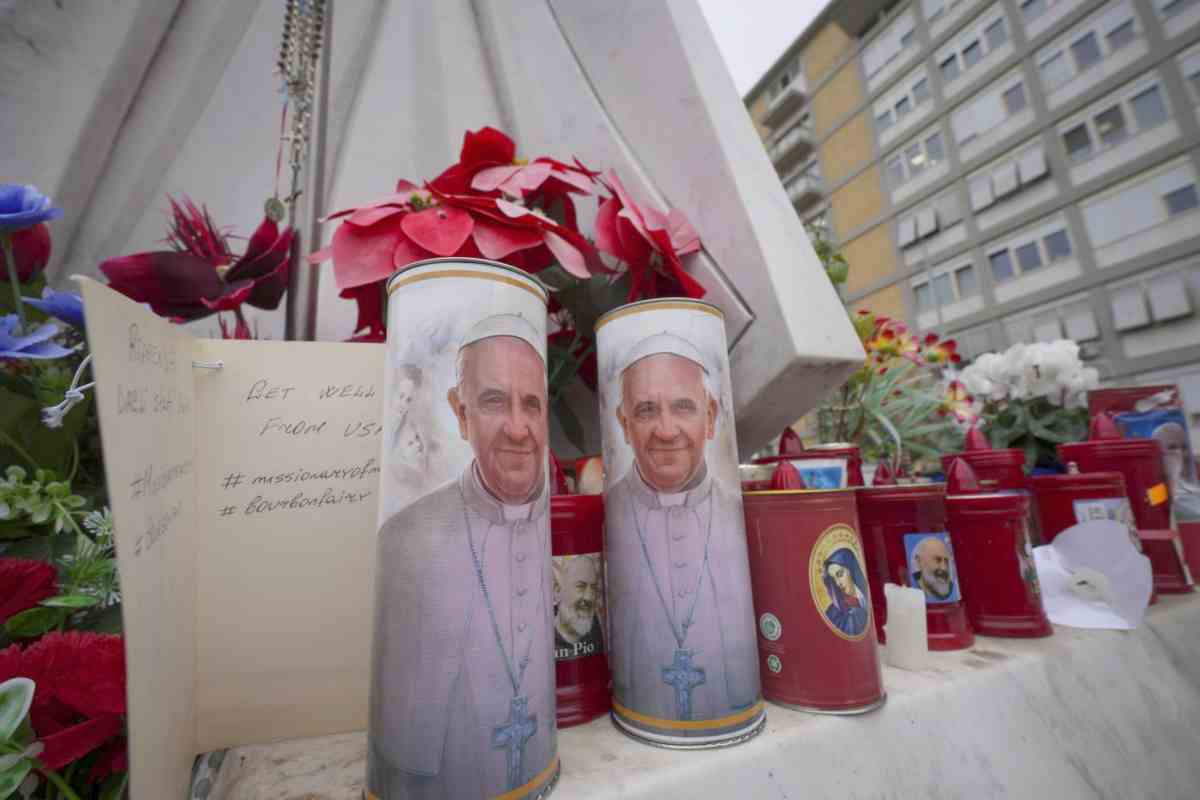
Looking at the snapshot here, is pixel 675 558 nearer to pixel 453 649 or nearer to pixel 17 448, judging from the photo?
pixel 453 649

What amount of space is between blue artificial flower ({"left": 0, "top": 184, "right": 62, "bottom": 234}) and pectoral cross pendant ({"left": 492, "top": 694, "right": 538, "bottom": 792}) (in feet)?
1.43

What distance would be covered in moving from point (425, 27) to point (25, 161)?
51 cm

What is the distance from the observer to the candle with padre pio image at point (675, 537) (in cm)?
32

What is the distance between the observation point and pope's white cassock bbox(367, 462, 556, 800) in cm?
25

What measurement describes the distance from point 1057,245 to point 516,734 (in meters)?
7.54

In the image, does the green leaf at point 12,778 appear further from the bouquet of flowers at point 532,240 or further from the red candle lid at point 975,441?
the red candle lid at point 975,441

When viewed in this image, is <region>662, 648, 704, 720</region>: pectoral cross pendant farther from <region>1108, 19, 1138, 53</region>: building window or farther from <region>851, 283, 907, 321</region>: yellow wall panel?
<region>1108, 19, 1138, 53</region>: building window

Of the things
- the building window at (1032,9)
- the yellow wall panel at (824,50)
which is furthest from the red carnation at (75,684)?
the yellow wall panel at (824,50)

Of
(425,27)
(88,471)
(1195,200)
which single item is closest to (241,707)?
(88,471)

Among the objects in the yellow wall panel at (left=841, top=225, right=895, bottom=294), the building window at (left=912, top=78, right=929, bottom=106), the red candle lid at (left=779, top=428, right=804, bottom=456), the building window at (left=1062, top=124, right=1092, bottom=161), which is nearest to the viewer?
the red candle lid at (left=779, top=428, right=804, bottom=456)

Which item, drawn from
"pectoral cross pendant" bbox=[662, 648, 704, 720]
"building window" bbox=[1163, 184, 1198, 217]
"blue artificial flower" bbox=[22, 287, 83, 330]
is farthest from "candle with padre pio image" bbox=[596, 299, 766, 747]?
"building window" bbox=[1163, 184, 1198, 217]

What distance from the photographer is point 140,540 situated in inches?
9.3

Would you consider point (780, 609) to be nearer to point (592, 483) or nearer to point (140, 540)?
point (592, 483)

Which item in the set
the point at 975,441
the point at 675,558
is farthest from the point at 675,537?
the point at 975,441
